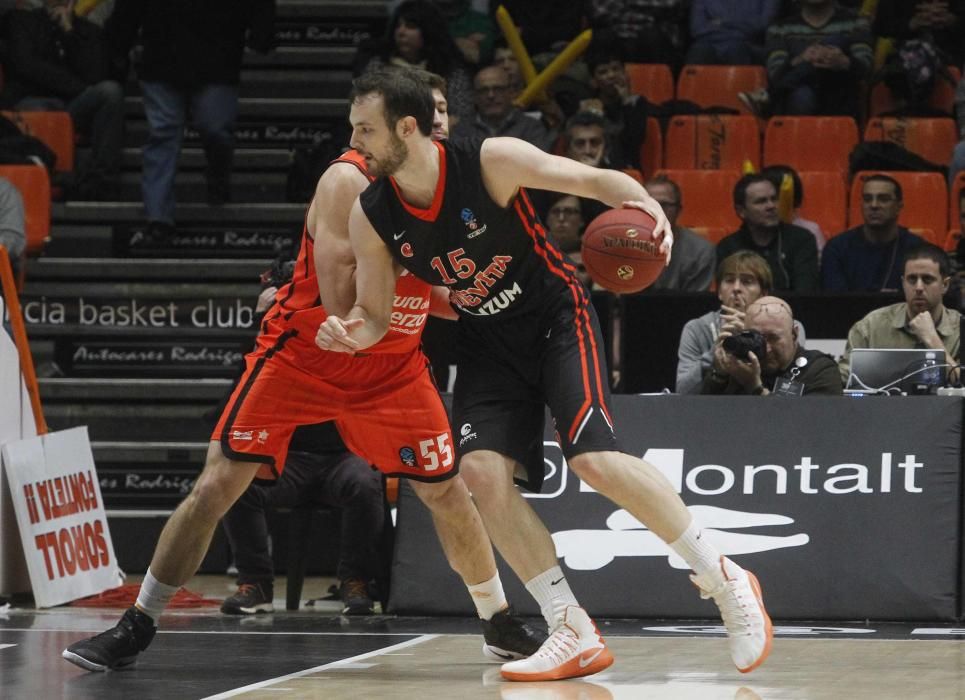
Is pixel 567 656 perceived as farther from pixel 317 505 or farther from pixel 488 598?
pixel 317 505

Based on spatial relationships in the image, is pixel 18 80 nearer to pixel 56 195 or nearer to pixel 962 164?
pixel 56 195

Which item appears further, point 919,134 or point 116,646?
point 919,134

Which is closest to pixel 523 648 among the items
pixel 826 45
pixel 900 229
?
pixel 900 229

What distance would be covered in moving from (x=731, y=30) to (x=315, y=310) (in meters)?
7.11

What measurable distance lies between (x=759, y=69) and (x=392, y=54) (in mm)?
2616

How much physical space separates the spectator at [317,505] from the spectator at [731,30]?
5.40m

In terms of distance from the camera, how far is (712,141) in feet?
36.8

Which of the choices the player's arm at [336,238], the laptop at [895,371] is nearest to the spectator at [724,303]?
the laptop at [895,371]

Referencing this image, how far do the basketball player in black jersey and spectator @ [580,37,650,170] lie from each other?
5.68 m

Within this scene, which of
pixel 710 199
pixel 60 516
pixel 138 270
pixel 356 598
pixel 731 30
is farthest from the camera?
pixel 731 30

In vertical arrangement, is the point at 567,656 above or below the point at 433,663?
above

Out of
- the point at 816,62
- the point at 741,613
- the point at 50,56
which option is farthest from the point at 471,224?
the point at 50,56

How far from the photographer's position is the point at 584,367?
16.9ft

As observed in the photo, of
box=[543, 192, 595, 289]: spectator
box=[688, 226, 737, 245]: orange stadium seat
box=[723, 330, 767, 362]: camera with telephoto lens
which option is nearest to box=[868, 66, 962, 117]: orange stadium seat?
box=[688, 226, 737, 245]: orange stadium seat
